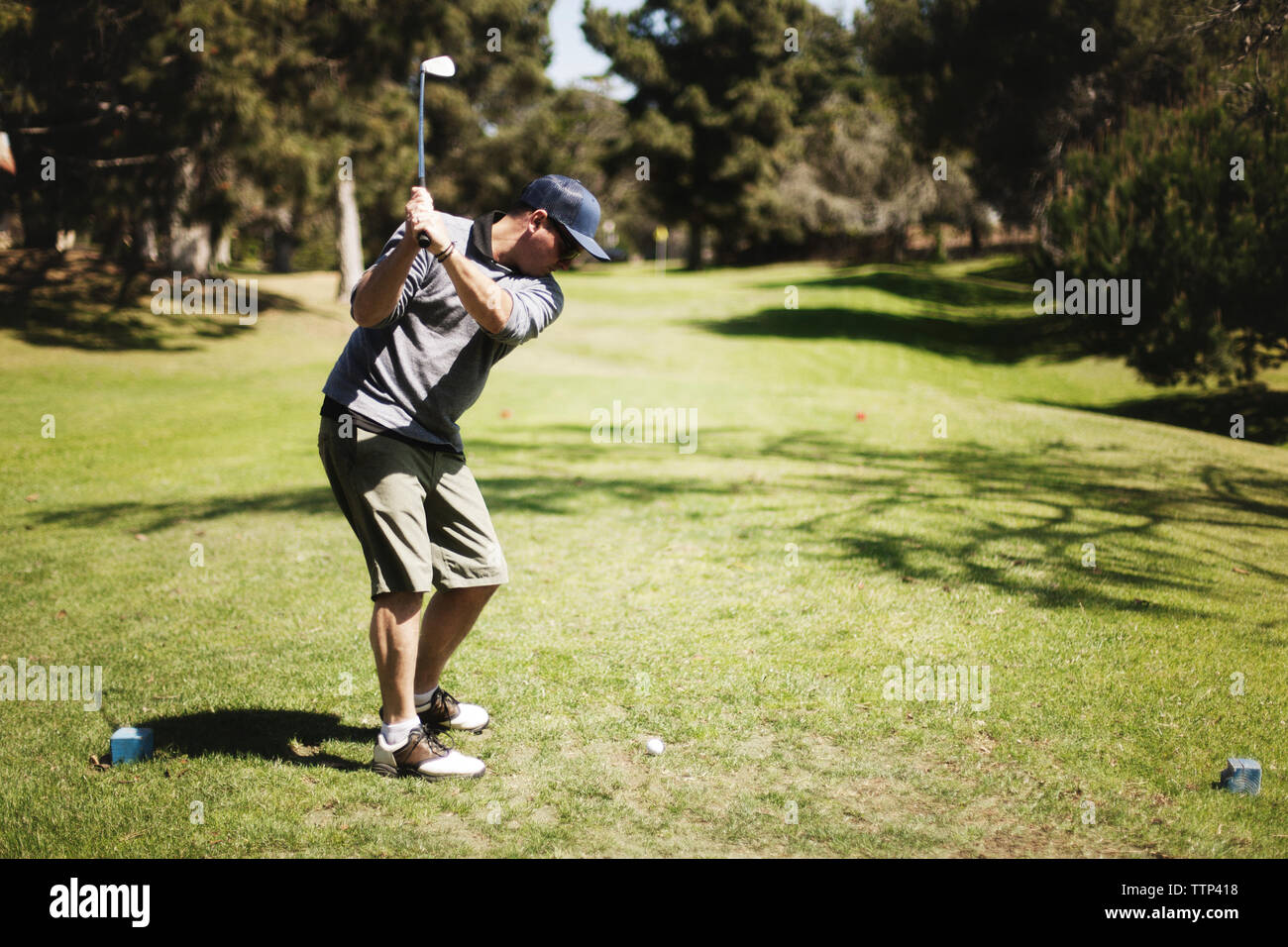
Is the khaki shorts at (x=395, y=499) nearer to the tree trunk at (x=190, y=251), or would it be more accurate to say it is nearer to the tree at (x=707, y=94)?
the tree trunk at (x=190, y=251)

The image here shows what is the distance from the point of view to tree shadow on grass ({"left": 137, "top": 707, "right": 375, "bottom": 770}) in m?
4.19

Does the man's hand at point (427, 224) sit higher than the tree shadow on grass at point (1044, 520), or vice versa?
the man's hand at point (427, 224)

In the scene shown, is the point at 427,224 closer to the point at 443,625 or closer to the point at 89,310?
the point at 443,625

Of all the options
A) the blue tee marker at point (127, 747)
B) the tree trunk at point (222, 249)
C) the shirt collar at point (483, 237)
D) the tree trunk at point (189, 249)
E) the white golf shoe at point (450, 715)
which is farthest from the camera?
the tree trunk at point (189, 249)

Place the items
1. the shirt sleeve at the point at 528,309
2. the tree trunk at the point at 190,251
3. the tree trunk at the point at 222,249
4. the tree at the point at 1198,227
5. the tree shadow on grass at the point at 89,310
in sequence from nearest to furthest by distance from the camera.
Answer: the shirt sleeve at the point at 528,309 → the tree at the point at 1198,227 → the tree shadow on grass at the point at 89,310 → the tree trunk at the point at 222,249 → the tree trunk at the point at 190,251

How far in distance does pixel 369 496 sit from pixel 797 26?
60743mm

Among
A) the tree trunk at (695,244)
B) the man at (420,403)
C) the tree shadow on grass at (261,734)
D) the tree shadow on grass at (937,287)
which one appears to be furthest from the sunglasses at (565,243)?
the tree trunk at (695,244)

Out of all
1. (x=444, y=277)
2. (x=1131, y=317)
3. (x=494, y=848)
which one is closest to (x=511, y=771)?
(x=494, y=848)

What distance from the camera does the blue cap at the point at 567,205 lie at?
3.81 metres

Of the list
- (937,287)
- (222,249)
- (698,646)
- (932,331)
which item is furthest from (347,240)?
(698,646)

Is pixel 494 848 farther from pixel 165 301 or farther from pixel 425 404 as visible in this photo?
pixel 165 301

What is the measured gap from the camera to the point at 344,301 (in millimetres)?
31359

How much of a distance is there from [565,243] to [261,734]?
2.64m

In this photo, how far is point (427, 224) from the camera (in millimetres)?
3289
